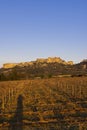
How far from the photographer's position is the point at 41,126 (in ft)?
42.1

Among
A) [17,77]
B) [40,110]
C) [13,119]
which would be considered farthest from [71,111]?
[17,77]

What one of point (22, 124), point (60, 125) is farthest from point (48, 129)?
point (22, 124)

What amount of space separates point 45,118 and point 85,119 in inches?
68.0

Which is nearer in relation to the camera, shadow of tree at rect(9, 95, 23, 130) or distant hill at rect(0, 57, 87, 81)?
shadow of tree at rect(9, 95, 23, 130)

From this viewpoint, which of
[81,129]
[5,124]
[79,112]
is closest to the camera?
[81,129]

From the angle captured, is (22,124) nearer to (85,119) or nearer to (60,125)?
A: (60,125)

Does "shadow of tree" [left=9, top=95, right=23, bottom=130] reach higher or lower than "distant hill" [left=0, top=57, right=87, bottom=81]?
lower

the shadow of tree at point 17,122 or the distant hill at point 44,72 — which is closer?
the shadow of tree at point 17,122

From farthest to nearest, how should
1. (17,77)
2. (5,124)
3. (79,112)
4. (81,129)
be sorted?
(17,77) → (79,112) → (5,124) → (81,129)

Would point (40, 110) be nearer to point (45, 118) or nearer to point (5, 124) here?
point (45, 118)

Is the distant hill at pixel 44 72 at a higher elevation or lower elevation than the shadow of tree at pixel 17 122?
higher

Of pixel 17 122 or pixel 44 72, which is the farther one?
pixel 44 72

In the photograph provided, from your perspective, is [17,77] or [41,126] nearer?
[41,126]

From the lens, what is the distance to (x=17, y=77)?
103938 mm
